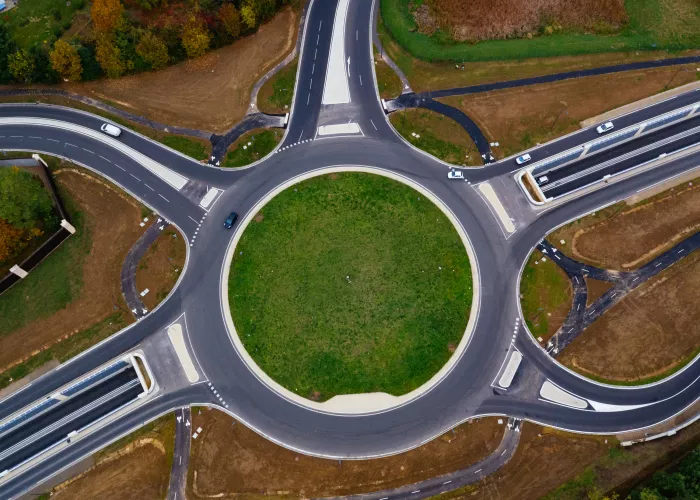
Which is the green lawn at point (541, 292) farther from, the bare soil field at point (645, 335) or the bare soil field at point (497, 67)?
the bare soil field at point (497, 67)

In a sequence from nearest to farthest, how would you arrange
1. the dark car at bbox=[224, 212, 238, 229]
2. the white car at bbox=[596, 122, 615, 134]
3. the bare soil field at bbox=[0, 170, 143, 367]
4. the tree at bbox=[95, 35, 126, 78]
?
1. the bare soil field at bbox=[0, 170, 143, 367]
2. the dark car at bbox=[224, 212, 238, 229]
3. the white car at bbox=[596, 122, 615, 134]
4. the tree at bbox=[95, 35, 126, 78]

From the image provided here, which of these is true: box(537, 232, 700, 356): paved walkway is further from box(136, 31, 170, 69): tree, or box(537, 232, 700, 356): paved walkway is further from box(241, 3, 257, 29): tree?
box(136, 31, 170, 69): tree

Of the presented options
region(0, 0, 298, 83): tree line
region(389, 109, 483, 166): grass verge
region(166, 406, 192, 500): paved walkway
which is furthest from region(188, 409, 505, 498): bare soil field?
region(0, 0, 298, 83): tree line

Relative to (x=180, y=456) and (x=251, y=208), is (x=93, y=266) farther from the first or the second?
(x=180, y=456)

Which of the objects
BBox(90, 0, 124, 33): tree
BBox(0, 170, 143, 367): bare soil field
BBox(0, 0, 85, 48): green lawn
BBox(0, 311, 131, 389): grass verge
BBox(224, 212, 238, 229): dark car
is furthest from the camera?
BBox(0, 0, 85, 48): green lawn

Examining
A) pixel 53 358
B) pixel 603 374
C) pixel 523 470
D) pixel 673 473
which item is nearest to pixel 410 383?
pixel 523 470

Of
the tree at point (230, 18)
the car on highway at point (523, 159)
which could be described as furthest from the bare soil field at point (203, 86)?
the car on highway at point (523, 159)
